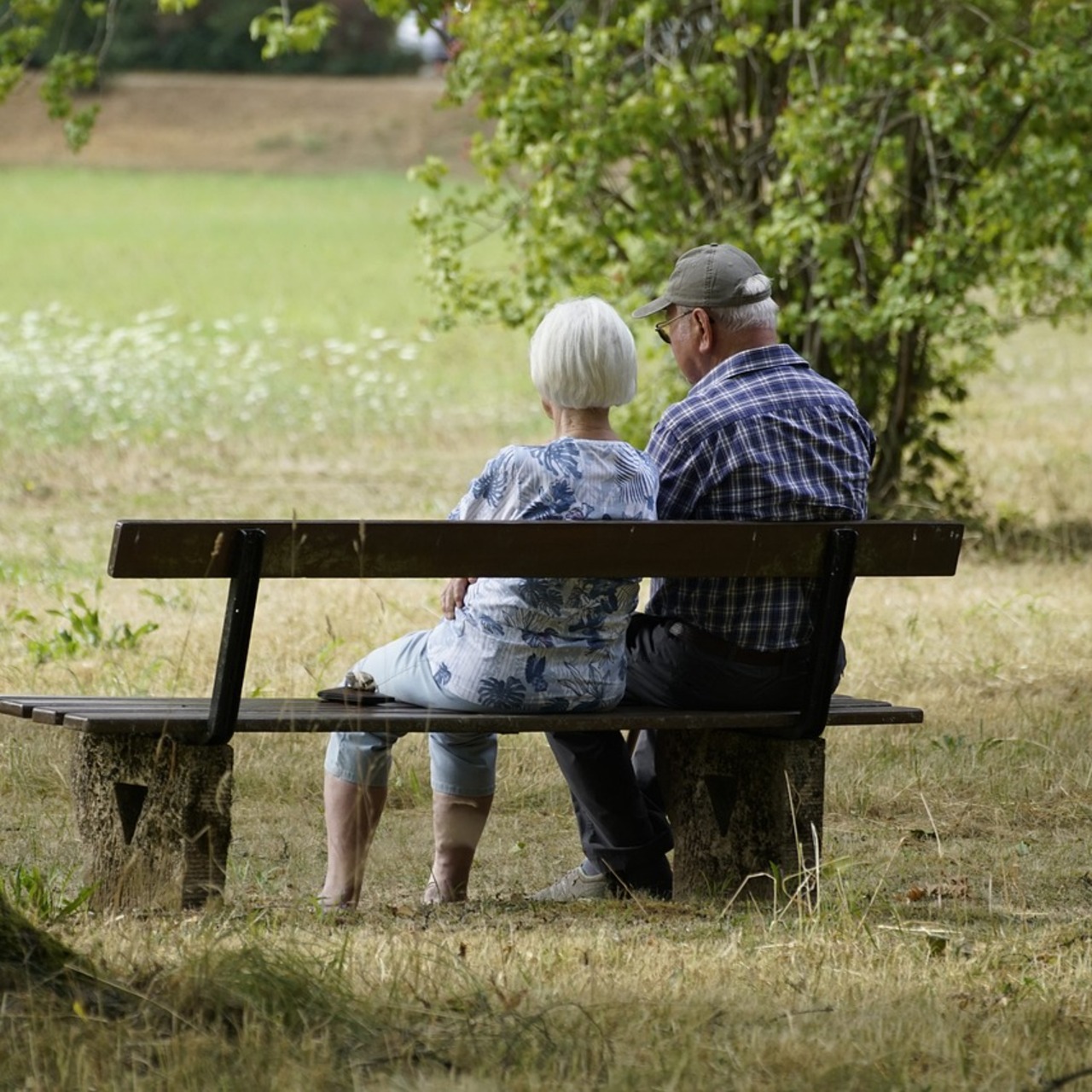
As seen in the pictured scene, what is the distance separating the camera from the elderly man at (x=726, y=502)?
4.86 metres

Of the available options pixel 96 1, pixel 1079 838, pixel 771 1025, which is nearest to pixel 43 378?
pixel 96 1

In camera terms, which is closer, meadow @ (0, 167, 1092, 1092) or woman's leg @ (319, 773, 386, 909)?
meadow @ (0, 167, 1092, 1092)

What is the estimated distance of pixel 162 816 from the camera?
4453mm

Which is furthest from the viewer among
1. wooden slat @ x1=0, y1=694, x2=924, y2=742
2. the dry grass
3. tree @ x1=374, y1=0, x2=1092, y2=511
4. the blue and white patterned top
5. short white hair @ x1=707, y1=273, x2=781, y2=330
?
tree @ x1=374, y1=0, x2=1092, y2=511

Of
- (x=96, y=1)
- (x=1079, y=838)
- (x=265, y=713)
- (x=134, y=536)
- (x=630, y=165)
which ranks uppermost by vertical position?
(x=96, y=1)

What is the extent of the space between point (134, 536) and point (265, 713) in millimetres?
583

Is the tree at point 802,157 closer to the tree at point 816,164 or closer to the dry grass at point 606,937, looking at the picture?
the tree at point 816,164

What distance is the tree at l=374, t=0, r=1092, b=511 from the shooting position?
32.3ft

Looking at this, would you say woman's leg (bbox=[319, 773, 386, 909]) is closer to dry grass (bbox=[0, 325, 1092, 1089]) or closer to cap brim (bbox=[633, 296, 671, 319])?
dry grass (bbox=[0, 325, 1092, 1089])

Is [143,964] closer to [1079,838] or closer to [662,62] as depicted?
[1079,838]

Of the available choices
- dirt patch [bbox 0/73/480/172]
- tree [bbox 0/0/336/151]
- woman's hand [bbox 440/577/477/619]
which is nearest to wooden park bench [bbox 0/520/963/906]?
woman's hand [bbox 440/577/477/619]

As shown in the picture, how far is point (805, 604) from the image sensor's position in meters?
4.92

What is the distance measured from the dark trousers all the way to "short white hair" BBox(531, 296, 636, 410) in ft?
Result: 2.08

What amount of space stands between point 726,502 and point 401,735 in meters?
0.99
